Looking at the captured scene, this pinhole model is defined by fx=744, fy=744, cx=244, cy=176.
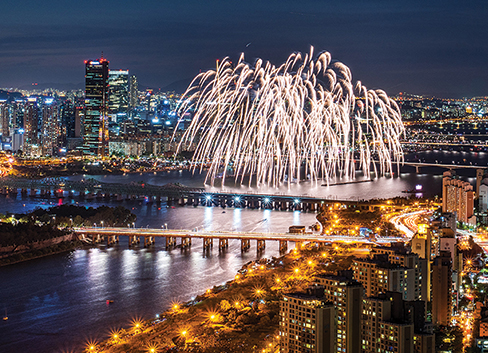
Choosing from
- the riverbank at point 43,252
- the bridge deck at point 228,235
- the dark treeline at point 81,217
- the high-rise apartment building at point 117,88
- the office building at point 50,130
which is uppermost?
the high-rise apartment building at point 117,88

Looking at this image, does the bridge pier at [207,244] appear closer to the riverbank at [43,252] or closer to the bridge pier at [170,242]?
the bridge pier at [170,242]

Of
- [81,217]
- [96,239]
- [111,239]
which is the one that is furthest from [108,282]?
[81,217]

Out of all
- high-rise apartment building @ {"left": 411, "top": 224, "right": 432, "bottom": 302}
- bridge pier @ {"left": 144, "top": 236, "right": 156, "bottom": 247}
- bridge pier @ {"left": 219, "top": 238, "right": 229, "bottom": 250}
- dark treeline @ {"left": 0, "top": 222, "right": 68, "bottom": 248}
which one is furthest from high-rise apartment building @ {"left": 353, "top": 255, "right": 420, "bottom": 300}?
dark treeline @ {"left": 0, "top": 222, "right": 68, "bottom": 248}

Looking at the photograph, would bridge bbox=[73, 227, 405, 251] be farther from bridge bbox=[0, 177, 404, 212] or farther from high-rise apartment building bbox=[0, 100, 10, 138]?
high-rise apartment building bbox=[0, 100, 10, 138]

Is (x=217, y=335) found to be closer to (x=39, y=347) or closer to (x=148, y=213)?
(x=39, y=347)

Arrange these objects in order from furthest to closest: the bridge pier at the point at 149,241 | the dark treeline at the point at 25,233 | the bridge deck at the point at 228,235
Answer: the bridge pier at the point at 149,241, the dark treeline at the point at 25,233, the bridge deck at the point at 228,235

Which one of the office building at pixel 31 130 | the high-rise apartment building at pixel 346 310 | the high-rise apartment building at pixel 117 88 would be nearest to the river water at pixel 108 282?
the high-rise apartment building at pixel 346 310
